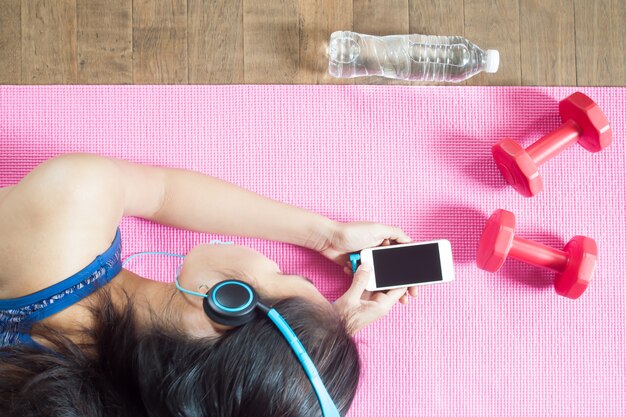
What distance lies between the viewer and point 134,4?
979mm

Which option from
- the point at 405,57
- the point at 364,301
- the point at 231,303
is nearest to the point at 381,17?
the point at 405,57

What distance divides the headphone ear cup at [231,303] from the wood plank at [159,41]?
53 centimetres

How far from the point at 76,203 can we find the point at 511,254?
2.23ft

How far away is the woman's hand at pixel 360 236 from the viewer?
88 cm

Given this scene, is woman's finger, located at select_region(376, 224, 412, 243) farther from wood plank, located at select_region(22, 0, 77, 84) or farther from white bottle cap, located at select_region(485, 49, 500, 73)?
wood plank, located at select_region(22, 0, 77, 84)

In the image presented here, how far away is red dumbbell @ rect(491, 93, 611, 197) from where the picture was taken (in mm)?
889

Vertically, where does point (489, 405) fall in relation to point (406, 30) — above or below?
below

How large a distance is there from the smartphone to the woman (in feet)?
0.33

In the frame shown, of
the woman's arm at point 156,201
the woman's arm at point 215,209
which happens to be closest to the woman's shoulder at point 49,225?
the woman's arm at point 156,201

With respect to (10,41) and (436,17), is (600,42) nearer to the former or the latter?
(436,17)

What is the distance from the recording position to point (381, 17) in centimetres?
100

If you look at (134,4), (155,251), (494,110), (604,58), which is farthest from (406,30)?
(155,251)

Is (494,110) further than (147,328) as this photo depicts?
Yes

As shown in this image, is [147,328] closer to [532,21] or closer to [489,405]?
[489,405]
